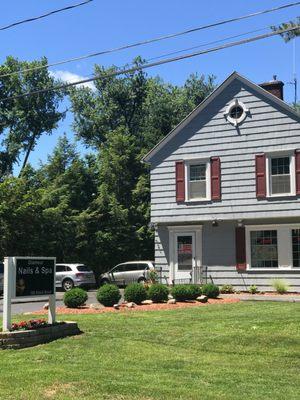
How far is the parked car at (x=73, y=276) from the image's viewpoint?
2905 centimetres

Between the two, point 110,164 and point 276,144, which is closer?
point 276,144

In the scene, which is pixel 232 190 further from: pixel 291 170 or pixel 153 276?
pixel 153 276

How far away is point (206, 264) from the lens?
76.9ft

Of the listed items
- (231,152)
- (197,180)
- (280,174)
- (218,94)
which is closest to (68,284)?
(197,180)

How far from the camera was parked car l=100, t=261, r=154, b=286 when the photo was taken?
28.8m

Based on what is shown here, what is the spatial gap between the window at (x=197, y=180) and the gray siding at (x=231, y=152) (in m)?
0.35

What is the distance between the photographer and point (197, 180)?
24.0 metres

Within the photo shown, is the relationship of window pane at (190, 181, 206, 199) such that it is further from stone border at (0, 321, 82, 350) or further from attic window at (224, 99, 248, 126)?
stone border at (0, 321, 82, 350)

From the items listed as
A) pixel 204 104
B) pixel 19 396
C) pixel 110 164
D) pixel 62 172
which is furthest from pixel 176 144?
pixel 19 396

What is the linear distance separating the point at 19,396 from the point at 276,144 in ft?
58.0

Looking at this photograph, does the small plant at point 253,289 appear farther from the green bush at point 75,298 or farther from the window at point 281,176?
the green bush at point 75,298

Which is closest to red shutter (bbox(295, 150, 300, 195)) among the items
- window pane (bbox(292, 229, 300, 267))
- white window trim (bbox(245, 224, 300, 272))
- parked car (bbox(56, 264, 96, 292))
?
white window trim (bbox(245, 224, 300, 272))

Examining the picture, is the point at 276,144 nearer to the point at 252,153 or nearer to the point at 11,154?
the point at 252,153

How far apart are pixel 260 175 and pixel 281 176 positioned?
822 mm
